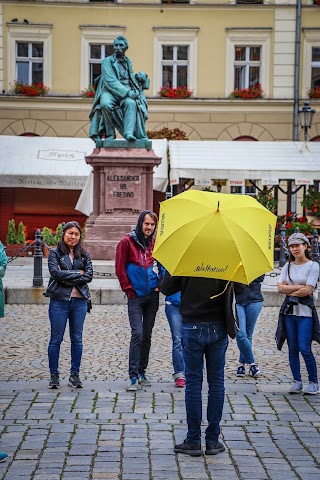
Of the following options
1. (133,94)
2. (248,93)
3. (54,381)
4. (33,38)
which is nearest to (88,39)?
(33,38)

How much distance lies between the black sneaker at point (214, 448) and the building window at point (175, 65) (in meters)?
26.3

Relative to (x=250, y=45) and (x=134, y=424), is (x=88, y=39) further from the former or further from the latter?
(x=134, y=424)

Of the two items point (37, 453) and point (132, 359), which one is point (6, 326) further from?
point (37, 453)

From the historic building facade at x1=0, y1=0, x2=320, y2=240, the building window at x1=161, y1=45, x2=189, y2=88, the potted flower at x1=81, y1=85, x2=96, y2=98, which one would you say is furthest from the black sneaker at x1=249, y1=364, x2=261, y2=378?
the building window at x1=161, y1=45, x2=189, y2=88

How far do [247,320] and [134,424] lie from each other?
2505mm

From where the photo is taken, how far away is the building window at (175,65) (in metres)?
31.4

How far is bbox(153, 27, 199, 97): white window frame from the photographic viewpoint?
102 ft

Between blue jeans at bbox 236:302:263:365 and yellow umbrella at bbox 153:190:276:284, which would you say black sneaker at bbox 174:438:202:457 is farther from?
blue jeans at bbox 236:302:263:365

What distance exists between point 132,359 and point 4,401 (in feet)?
4.26

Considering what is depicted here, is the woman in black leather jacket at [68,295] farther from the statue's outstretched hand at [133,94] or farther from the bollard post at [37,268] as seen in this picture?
the statue's outstretched hand at [133,94]

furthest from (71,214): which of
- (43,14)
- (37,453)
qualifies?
(37,453)

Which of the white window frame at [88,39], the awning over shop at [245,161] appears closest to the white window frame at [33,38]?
the white window frame at [88,39]

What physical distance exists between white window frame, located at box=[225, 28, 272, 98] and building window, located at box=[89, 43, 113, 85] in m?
4.32

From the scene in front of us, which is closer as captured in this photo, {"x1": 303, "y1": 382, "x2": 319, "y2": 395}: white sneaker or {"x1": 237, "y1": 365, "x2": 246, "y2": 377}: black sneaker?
{"x1": 303, "y1": 382, "x2": 319, "y2": 395}: white sneaker
